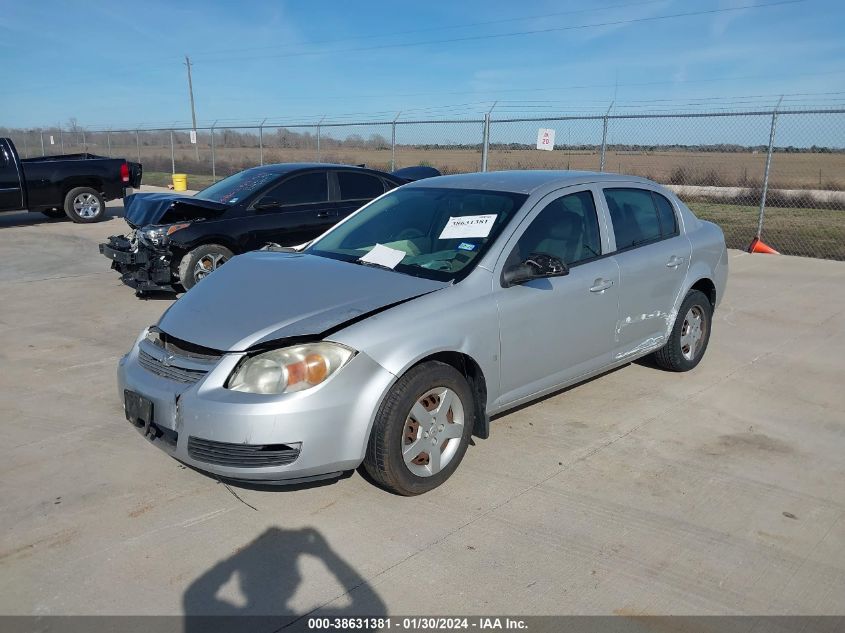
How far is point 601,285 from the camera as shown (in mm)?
4324

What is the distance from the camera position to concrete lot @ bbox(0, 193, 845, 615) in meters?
2.80

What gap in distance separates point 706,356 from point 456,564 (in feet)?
12.5

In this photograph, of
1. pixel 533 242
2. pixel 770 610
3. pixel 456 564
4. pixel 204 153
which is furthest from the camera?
pixel 204 153

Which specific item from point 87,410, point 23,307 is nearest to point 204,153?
point 23,307

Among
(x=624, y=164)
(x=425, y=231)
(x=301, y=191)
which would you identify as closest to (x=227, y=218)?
(x=301, y=191)

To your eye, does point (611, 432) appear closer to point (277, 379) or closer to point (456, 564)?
point (456, 564)

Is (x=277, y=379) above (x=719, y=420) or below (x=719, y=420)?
above

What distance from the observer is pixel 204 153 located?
52.2 meters

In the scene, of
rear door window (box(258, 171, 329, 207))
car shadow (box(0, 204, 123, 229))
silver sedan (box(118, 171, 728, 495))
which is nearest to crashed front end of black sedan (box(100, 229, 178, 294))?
rear door window (box(258, 171, 329, 207))

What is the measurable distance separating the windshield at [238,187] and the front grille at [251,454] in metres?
5.55

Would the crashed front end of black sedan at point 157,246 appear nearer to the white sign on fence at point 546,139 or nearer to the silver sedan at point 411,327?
the silver sedan at point 411,327

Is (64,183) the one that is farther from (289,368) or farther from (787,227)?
(787,227)

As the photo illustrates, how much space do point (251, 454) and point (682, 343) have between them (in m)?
3.64

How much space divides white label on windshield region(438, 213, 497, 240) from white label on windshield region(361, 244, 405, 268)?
0.30 meters
